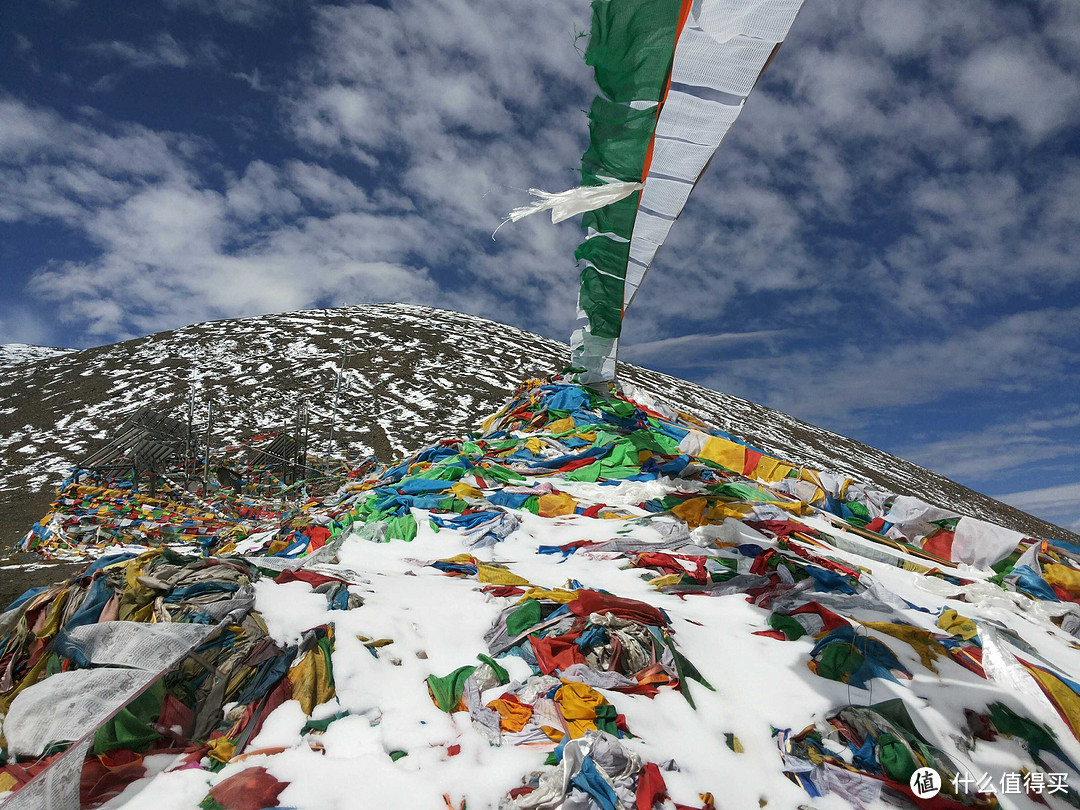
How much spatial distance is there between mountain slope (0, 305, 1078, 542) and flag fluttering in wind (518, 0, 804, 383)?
54.8ft

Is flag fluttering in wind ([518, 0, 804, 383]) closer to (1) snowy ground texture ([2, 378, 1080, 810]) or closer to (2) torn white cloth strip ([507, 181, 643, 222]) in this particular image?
(2) torn white cloth strip ([507, 181, 643, 222])

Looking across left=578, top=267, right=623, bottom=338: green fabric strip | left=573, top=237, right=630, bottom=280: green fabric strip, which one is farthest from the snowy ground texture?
left=573, top=237, right=630, bottom=280: green fabric strip

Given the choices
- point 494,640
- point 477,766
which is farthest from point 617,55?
point 477,766

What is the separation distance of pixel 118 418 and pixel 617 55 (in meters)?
29.0

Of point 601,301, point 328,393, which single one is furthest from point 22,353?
point 601,301

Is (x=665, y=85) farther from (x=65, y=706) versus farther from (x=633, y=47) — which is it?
(x=65, y=706)

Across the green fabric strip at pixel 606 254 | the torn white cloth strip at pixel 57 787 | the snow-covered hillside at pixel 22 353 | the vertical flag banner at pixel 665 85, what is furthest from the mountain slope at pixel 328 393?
the vertical flag banner at pixel 665 85

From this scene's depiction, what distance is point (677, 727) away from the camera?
3258 millimetres

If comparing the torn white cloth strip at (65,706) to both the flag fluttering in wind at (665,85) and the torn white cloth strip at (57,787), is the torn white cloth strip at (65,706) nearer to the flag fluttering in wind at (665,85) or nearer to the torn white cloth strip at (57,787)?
the torn white cloth strip at (57,787)

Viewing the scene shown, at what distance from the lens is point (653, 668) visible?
3.68 metres

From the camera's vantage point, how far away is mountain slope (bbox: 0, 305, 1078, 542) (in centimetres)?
2359

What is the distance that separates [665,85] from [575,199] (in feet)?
3.68

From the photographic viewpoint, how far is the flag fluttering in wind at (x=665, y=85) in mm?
3744

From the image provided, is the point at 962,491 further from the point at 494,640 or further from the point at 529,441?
the point at 494,640
